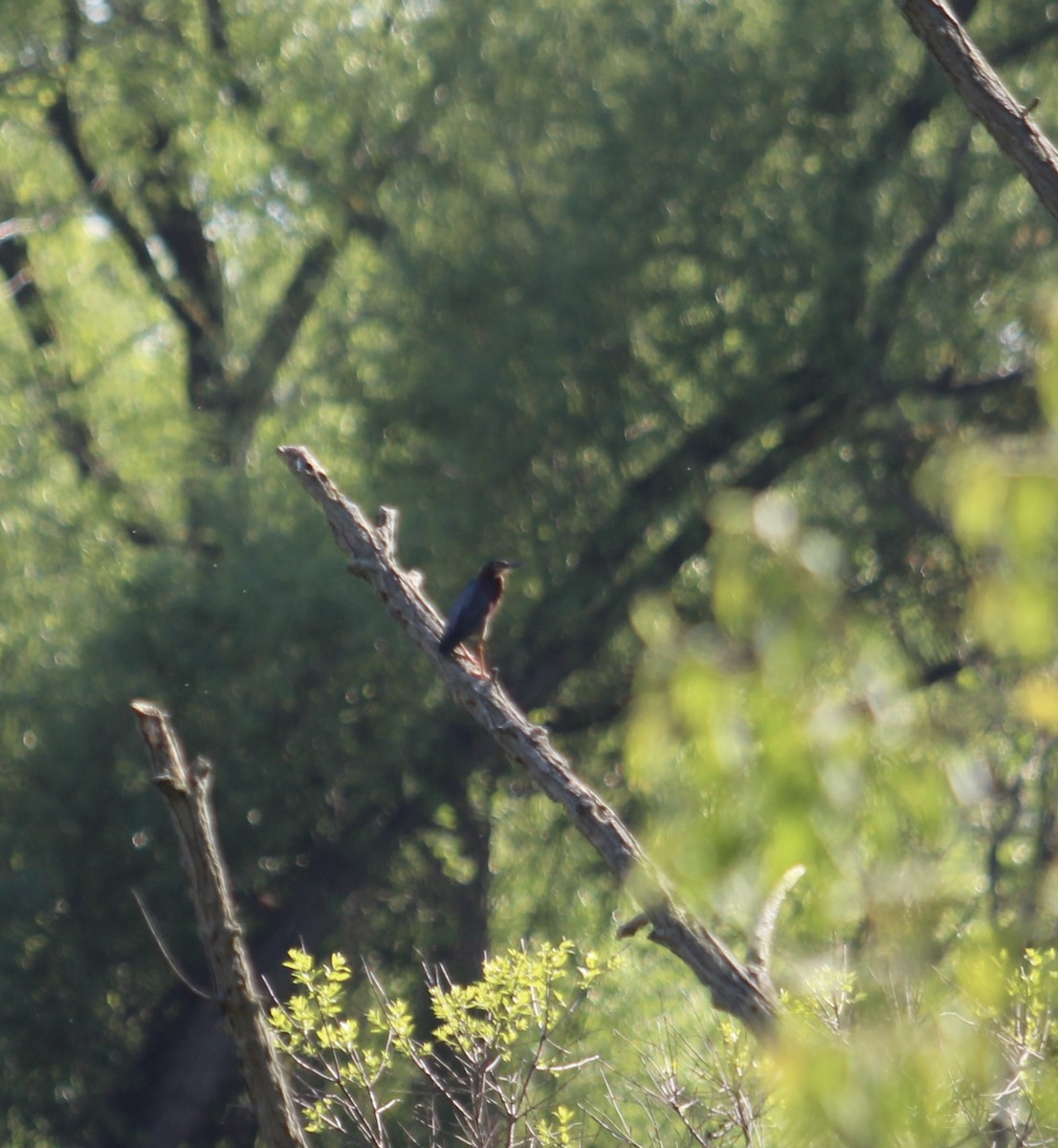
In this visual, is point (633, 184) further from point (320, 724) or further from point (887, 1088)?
point (887, 1088)

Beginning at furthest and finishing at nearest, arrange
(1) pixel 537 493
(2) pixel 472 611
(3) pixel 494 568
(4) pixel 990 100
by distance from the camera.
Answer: (1) pixel 537 493 → (3) pixel 494 568 → (2) pixel 472 611 → (4) pixel 990 100

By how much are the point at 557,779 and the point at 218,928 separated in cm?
72

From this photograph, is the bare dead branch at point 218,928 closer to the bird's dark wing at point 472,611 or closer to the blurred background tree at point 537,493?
the bird's dark wing at point 472,611

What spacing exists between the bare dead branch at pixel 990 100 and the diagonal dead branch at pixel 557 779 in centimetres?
144

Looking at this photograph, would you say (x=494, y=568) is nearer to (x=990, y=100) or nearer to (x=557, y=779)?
(x=557, y=779)

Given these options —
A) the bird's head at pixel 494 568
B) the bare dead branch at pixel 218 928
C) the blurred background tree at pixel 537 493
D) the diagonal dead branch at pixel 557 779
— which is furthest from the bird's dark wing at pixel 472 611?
the bare dead branch at pixel 218 928

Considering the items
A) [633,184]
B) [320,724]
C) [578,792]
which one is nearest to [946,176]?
[633,184]

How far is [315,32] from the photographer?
10.6m

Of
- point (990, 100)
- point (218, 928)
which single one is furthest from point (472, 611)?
point (990, 100)

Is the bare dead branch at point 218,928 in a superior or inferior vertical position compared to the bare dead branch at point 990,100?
inferior

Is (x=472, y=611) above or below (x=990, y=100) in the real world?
below

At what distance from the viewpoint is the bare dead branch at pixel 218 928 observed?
8.85 feet

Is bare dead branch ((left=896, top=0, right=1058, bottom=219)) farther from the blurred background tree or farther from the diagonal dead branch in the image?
the blurred background tree

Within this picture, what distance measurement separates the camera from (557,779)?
3045 mm
